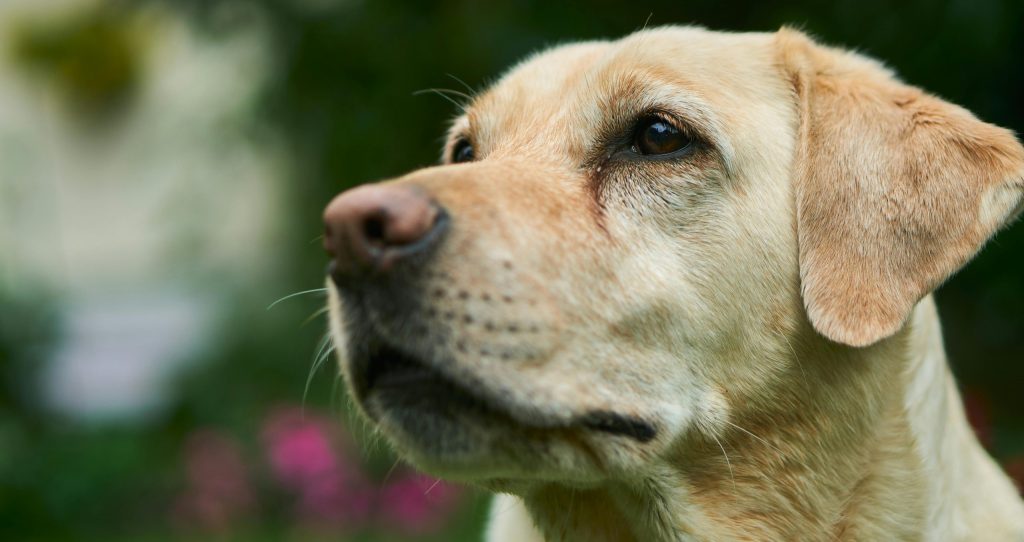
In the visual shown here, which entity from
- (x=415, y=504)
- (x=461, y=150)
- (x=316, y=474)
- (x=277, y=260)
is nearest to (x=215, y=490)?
(x=316, y=474)

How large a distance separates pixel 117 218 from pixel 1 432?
5878 mm

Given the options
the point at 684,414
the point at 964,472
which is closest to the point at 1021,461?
the point at 964,472

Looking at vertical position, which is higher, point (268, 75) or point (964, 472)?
point (964, 472)

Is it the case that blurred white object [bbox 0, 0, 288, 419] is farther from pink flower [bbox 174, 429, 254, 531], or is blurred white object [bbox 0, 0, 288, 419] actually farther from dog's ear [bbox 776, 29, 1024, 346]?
dog's ear [bbox 776, 29, 1024, 346]

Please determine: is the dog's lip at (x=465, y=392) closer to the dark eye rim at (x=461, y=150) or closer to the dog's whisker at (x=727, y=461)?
the dog's whisker at (x=727, y=461)

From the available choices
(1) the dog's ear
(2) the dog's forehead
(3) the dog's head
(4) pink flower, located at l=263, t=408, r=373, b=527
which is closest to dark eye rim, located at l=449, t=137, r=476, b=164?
(2) the dog's forehead

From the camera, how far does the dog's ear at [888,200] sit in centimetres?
244

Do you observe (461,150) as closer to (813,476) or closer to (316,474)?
(813,476)

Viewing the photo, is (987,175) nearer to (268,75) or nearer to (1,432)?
(268,75)

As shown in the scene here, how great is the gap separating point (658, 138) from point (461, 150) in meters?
0.82

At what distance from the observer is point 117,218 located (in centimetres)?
1237

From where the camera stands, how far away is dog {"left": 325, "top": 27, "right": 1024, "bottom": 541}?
7.20 ft

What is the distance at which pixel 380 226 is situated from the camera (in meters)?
2.12

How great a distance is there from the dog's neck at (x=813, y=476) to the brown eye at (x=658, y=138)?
1.94 ft
